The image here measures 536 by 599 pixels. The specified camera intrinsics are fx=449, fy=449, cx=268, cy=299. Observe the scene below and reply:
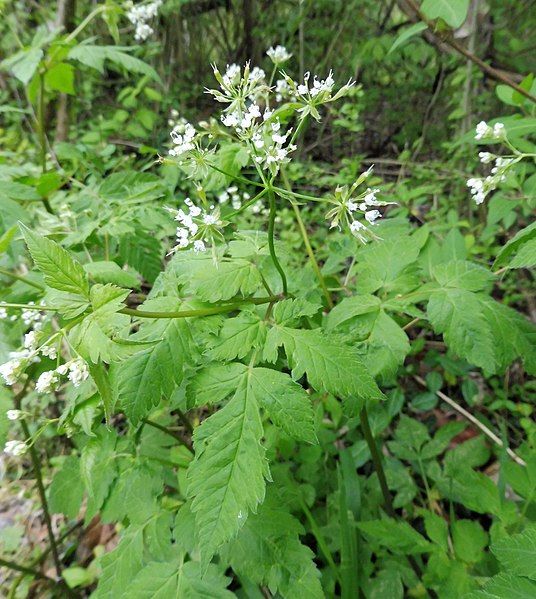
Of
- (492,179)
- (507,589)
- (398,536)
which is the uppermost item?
(492,179)

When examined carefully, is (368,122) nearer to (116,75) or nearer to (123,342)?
(116,75)

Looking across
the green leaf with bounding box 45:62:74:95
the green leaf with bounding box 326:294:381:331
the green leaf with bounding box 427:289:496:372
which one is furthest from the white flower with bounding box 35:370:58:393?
the green leaf with bounding box 45:62:74:95

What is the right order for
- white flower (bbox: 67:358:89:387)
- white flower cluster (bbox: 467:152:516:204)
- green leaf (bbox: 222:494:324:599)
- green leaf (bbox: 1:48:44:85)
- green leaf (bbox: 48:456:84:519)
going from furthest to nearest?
1. green leaf (bbox: 1:48:44:85)
2. green leaf (bbox: 48:456:84:519)
3. green leaf (bbox: 222:494:324:599)
4. white flower cluster (bbox: 467:152:516:204)
5. white flower (bbox: 67:358:89:387)

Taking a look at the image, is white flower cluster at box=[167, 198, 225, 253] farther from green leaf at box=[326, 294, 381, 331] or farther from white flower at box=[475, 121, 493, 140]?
white flower at box=[475, 121, 493, 140]

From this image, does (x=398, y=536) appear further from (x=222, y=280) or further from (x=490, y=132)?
(x=490, y=132)

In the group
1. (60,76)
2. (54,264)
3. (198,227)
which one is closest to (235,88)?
(198,227)

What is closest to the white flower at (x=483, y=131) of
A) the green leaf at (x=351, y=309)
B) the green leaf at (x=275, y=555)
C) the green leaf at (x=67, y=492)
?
the green leaf at (x=351, y=309)

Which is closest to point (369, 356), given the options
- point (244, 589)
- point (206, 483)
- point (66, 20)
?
point (206, 483)
